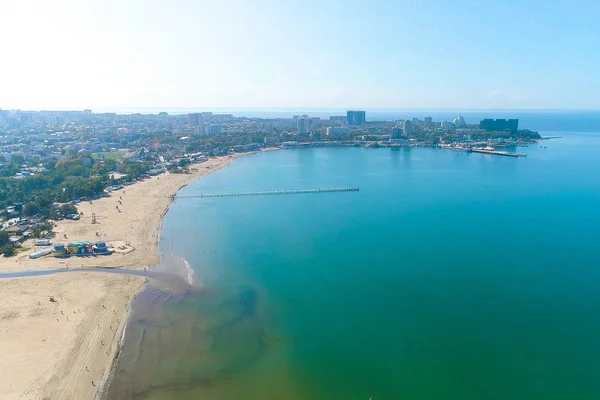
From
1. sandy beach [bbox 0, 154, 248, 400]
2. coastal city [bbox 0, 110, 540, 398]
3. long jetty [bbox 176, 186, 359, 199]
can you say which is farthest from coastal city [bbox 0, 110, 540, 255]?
long jetty [bbox 176, 186, 359, 199]

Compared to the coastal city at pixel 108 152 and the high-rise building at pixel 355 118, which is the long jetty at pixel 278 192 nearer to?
the coastal city at pixel 108 152

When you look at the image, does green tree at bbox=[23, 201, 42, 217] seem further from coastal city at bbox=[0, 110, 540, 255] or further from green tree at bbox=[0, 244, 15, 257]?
green tree at bbox=[0, 244, 15, 257]

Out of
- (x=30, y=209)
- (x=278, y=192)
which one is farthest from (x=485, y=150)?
(x=30, y=209)

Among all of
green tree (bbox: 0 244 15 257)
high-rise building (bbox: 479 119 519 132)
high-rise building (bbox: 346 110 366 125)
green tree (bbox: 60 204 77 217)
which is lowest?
green tree (bbox: 0 244 15 257)

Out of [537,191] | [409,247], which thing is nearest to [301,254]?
[409,247]

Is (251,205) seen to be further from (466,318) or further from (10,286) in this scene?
(466,318)
